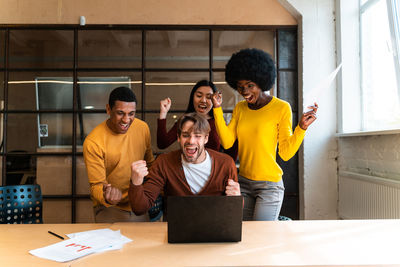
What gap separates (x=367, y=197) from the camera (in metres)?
2.74

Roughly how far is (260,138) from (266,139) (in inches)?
1.6

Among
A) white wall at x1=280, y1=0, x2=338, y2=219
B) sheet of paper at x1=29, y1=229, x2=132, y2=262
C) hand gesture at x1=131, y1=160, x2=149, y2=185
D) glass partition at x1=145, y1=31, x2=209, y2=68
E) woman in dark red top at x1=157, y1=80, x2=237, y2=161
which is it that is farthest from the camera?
glass partition at x1=145, y1=31, x2=209, y2=68

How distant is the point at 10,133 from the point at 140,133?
2.05 metres

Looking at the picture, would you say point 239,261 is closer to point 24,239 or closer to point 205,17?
point 24,239

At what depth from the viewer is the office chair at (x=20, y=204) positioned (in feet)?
6.29

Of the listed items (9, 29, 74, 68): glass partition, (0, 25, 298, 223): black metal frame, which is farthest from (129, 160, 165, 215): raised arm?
(9, 29, 74, 68): glass partition

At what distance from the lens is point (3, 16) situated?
11.2 feet

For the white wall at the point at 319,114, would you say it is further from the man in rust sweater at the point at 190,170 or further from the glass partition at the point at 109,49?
the man in rust sweater at the point at 190,170

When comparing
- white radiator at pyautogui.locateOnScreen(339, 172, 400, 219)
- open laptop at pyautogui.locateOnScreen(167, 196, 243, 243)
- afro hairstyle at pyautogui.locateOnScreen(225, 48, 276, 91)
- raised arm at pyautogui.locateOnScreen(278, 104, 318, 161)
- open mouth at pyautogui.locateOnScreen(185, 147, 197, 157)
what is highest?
afro hairstyle at pyautogui.locateOnScreen(225, 48, 276, 91)

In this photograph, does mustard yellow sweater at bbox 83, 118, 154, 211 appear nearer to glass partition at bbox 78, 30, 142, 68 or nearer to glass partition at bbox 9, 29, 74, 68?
glass partition at bbox 78, 30, 142, 68

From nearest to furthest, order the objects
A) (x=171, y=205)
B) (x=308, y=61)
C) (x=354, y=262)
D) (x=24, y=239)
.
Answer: (x=354, y=262), (x=171, y=205), (x=24, y=239), (x=308, y=61)

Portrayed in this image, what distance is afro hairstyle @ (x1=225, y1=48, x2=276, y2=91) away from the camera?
82.4 inches

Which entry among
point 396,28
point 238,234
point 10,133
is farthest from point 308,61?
point 10,133

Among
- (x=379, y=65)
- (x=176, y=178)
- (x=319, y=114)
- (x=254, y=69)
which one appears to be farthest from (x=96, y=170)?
(x=379, y=65)
